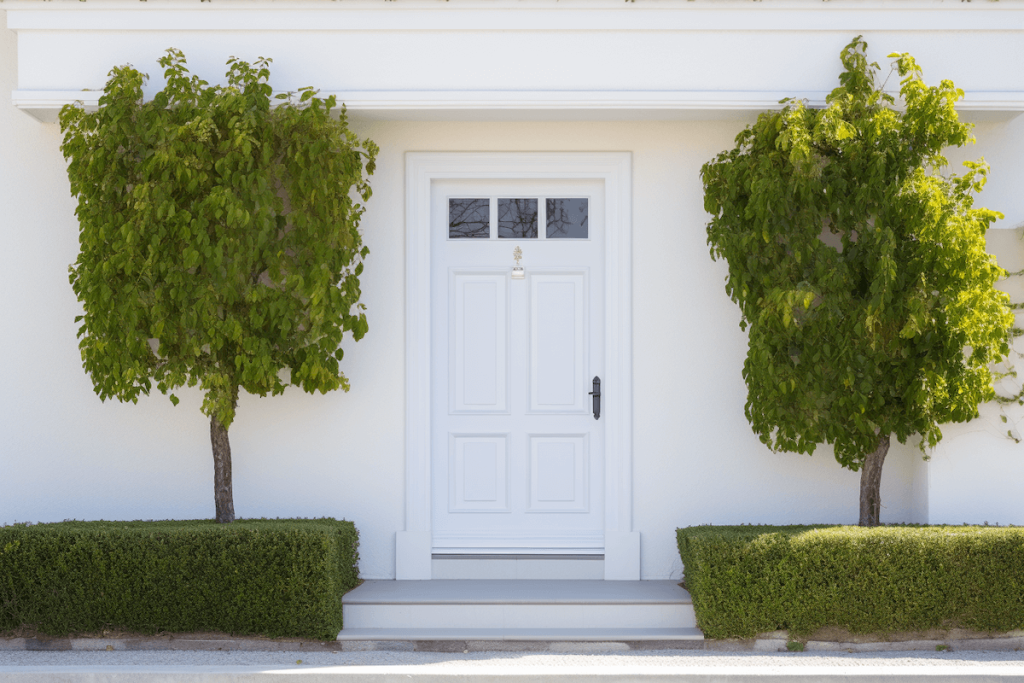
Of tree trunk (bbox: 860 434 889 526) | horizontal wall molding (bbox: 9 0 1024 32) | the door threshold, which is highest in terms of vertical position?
horizontal wall molding (bbox: 9 0 1024 32)

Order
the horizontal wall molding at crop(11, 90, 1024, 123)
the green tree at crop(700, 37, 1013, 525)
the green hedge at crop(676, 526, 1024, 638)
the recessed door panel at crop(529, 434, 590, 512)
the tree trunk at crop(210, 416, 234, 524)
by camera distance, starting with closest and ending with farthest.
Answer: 1. the green hedge at crop(676, 526, 1024, 638)
2. the green tree at crop(700, 37, 1013, 525)
3. the horizontal wall molding at crop(11, 90, 1024, 123)
4. the tree trunk at crop(210, 416, 234, 524)
5. the recessed door panel at crop(529, 434, 590, 512)

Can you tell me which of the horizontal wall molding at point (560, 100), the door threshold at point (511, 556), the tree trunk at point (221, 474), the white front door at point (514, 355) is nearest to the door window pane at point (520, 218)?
the white front door at point (514, 355)

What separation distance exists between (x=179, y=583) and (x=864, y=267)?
4.14 metres

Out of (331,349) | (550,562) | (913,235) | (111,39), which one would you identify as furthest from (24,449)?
(913,235)

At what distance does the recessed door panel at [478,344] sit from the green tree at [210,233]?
0.83 meters

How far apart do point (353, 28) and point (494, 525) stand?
3.18 meters

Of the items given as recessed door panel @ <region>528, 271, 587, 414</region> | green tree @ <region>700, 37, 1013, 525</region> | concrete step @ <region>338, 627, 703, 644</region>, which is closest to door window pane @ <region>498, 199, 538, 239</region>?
recessed door panel @ <region>528, 271, 587, 414</region>

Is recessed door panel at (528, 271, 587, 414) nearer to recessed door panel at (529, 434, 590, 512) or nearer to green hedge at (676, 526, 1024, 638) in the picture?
recessed door panel at (529, 434, 590, 512)

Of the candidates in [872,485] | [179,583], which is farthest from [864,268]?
[179,583]

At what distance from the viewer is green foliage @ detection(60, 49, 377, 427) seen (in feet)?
15.6

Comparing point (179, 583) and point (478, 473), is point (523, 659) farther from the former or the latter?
point (179, 583)

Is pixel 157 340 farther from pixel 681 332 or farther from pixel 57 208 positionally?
pixel 681 332

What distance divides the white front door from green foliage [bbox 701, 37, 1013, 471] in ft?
3.50

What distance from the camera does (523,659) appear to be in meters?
4.47
